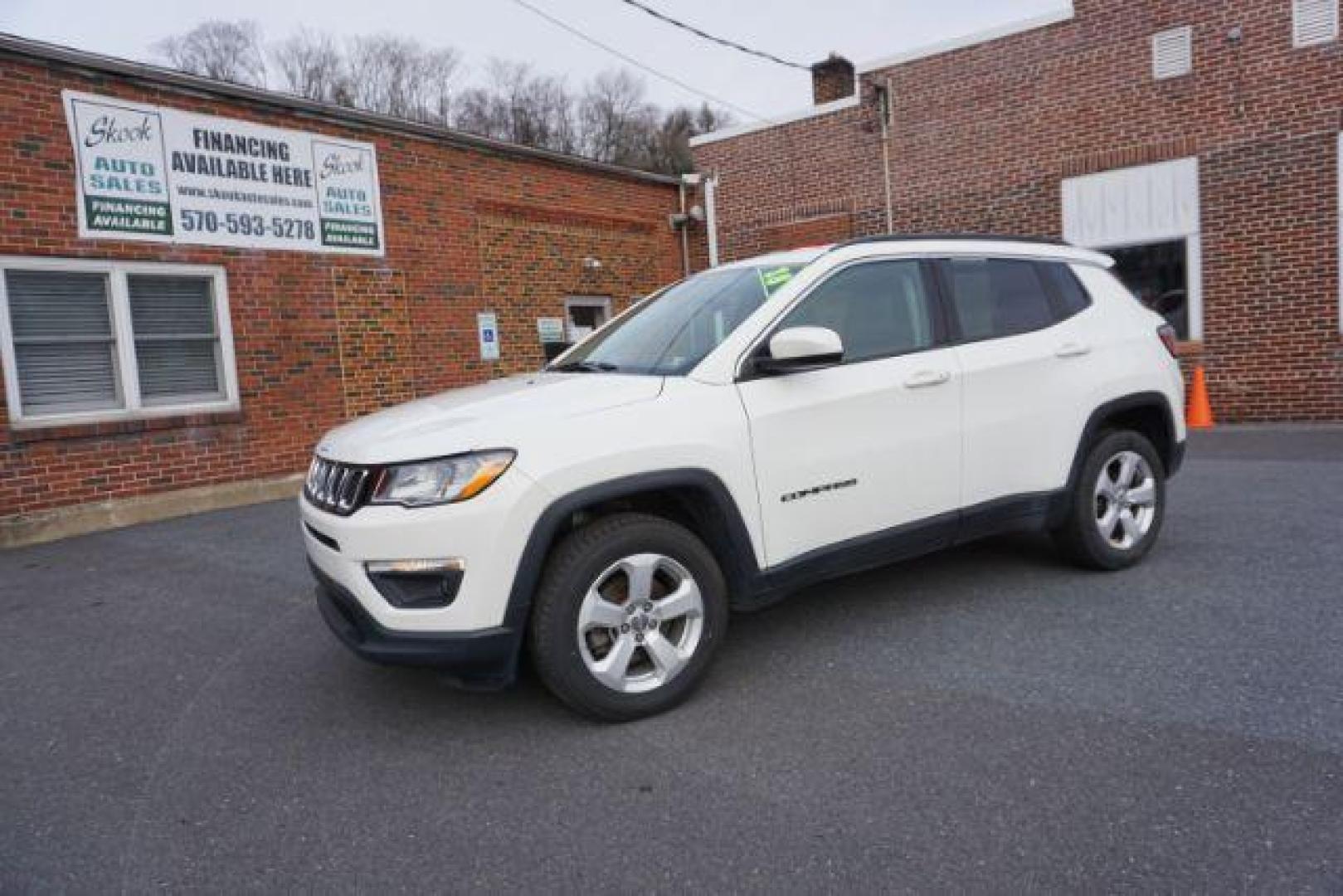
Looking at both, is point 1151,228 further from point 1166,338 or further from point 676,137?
point 676,137

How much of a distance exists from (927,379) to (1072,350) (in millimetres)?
1046

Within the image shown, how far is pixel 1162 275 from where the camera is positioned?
1098 cm

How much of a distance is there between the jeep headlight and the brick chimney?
1291cm

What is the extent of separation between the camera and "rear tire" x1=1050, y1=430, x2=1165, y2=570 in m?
4.50

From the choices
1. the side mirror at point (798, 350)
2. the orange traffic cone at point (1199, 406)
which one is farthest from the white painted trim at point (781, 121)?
the side mirror at point (798, 350)

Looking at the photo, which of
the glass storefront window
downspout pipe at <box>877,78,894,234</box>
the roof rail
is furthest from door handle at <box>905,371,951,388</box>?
downspout pipe at <box>877,78,894,234</box>

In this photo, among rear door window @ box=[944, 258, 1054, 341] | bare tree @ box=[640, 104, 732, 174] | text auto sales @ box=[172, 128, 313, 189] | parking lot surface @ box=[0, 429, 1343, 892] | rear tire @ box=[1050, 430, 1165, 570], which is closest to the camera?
parking lot surface @ box=[0, 429, 1343, 892]

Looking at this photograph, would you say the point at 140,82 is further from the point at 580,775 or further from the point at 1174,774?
the point at 1174,774

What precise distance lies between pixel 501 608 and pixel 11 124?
738 centimetres

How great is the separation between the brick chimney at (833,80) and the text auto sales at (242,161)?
8.44m

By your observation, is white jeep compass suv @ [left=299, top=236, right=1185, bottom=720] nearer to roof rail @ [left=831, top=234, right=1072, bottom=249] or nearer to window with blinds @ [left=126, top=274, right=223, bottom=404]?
roof rail @ [left=831, top=234, right=1072, bottom=249]

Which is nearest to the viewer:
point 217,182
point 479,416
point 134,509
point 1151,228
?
point 479,416

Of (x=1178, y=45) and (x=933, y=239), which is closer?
(x=933, y=239)

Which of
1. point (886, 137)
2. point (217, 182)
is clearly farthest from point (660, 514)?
point (886, 137)
